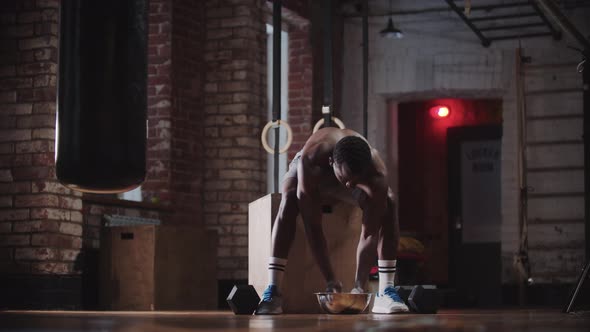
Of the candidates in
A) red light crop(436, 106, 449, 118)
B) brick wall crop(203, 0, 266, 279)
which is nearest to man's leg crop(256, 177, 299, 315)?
brick wall crop(203, 0, 266, 279)

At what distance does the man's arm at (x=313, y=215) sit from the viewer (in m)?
4.71

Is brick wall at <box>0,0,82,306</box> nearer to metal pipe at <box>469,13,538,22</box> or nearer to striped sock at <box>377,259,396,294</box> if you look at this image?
striped sock at <box>377,259,396,294</box>

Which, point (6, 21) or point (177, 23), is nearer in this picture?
point (6, 21)

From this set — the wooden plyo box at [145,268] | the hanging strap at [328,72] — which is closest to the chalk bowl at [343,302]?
the hanging strap at [328,72]

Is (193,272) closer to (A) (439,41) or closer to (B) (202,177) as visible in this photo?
(B) (202,177)

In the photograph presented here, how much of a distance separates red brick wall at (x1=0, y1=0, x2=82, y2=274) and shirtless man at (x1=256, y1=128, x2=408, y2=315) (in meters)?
1.89

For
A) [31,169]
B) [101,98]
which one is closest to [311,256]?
[31,169]

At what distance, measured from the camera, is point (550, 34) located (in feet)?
29.1

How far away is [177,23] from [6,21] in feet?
4.88

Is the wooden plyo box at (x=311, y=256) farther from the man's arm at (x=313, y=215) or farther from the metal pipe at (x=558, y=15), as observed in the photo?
the metal pipe at (x=558, y=15)

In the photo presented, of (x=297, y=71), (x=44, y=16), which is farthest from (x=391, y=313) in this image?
(x=297, y=71)

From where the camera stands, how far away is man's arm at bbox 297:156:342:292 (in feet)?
15.4

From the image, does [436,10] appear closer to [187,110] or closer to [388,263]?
[187,110]

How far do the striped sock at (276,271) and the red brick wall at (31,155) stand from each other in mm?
1885
